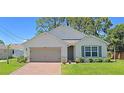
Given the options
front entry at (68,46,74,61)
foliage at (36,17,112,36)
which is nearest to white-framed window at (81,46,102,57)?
front entry at (68,46,74,61)

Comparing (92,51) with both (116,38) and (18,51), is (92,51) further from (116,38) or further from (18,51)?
(18,51)

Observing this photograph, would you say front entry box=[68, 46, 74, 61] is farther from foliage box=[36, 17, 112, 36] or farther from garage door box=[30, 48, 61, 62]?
foliage box=[36, 17, 112, 36]

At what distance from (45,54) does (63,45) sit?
2812 mm

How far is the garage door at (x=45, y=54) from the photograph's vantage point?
29938mm

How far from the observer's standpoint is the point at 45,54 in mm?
30281

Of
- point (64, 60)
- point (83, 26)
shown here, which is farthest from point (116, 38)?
point (64, 60)

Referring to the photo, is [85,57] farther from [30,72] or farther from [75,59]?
[30,72]

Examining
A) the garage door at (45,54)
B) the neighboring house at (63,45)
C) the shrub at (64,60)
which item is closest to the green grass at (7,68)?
the garage door at (45,54)

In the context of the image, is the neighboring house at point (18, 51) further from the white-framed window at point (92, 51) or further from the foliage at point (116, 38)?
the foliage at point (116, 38)

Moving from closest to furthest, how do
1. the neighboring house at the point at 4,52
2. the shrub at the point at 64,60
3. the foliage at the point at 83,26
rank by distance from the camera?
the foliage at the point at 83,26
the shrub at the point at 64,60
the neighboring house at the point at 4,52

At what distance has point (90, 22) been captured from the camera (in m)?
26.3

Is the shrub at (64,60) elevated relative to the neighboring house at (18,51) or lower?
lower

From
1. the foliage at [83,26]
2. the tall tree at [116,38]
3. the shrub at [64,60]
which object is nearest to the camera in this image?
the foliage at [83,26]
